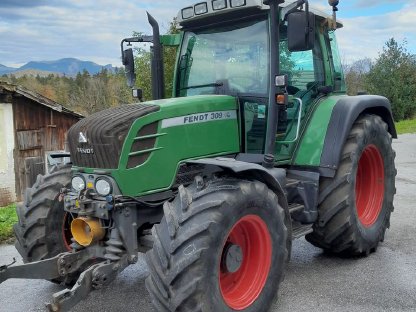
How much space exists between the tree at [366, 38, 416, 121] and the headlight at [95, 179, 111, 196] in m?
30.9

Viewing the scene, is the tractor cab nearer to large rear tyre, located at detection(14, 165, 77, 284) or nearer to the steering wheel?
the steering wheel

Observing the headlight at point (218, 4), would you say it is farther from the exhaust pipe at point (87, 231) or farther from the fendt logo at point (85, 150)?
the exhaust pipe at point (87, 231)

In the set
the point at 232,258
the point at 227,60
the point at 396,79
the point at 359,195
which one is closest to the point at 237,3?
the point at 227,60

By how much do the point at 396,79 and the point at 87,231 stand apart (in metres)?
31.5

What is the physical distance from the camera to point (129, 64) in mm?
5191

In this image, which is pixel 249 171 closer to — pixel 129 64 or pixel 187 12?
pixel 187 12

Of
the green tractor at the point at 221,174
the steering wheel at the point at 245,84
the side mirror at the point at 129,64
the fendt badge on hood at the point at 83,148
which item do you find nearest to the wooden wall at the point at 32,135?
the side mirror at the point at 129,64

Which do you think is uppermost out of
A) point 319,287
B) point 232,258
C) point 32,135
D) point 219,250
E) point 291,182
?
point 32,135

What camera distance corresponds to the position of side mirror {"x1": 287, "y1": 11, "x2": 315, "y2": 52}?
3918mm

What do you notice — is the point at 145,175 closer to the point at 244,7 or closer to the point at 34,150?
the point at 244,7

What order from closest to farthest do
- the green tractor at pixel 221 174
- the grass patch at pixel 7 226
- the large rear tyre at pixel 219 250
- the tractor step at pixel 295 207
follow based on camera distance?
the large rear tyre at pixel 219 250, the green tractor at pixel 221 174, the tractor step at pixel 295 207, the grass patch at pixel 7 226

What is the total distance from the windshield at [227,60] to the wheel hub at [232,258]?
5.22ft

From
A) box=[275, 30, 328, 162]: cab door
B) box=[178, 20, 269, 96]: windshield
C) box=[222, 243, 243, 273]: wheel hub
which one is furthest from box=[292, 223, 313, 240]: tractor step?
box=[178, 20, 269, 96]: windshield

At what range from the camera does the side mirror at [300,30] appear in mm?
3918
